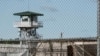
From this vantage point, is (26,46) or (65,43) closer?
(65,43)

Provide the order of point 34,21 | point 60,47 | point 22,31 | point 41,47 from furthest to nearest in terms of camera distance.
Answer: point 34,21 → point 22,31 → point 41,47 → point 60,47

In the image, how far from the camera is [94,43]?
9.13 m

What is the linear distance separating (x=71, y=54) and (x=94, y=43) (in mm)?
1181

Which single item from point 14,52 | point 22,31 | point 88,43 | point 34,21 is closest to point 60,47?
point 88,43

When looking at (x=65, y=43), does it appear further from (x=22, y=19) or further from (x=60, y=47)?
(x=22, y=19)

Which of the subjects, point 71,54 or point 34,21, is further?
point 34,21

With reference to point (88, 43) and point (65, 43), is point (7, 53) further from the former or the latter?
point (88, 43)

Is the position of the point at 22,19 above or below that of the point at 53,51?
above

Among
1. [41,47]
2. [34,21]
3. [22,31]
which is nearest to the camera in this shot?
[41,47]

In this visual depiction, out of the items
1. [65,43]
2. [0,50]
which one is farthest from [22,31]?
[65,43]

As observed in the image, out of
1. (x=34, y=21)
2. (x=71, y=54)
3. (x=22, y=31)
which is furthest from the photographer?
(x=34, y=21)

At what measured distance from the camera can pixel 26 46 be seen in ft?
34.7

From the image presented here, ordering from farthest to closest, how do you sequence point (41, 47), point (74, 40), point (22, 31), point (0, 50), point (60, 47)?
1. point (22, 31)
2. point (0, 50)
3. point (41, 47)
4. point (60, 47)
5. point (74, 40)

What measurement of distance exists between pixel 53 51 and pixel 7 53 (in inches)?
65.8
